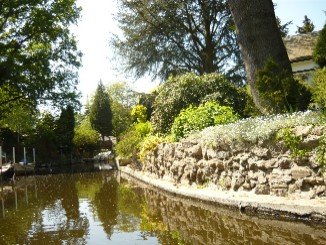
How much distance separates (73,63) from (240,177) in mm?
19010

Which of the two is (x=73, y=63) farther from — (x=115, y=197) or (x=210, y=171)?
(x=210, y=171)

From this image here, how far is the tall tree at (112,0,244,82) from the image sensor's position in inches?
819

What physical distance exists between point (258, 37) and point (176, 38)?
13.4 meters

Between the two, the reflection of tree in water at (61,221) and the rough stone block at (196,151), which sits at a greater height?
the rough stone block at (196,151)

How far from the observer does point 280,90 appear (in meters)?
7.75

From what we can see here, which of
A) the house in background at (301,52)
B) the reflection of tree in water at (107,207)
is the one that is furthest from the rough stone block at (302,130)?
the house in background at (301,52)

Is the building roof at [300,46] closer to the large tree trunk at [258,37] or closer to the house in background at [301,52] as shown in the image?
the house in background at [301,52]

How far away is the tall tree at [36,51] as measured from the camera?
823 inches

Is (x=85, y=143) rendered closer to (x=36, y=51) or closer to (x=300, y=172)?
(x=36, y=51)

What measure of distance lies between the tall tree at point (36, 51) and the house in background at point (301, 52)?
1466 cm

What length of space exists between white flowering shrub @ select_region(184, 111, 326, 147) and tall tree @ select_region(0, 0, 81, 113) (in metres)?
15.7

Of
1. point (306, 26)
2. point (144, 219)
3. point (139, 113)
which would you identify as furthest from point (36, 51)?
point (306, 26)

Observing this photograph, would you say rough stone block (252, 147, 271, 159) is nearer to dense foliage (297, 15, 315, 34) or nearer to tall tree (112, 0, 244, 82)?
tall tree (112, 0, 244, 82)

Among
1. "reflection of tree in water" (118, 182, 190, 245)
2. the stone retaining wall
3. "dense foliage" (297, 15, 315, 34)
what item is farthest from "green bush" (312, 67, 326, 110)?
"dense foliage" (297, 15, 315, 34)
